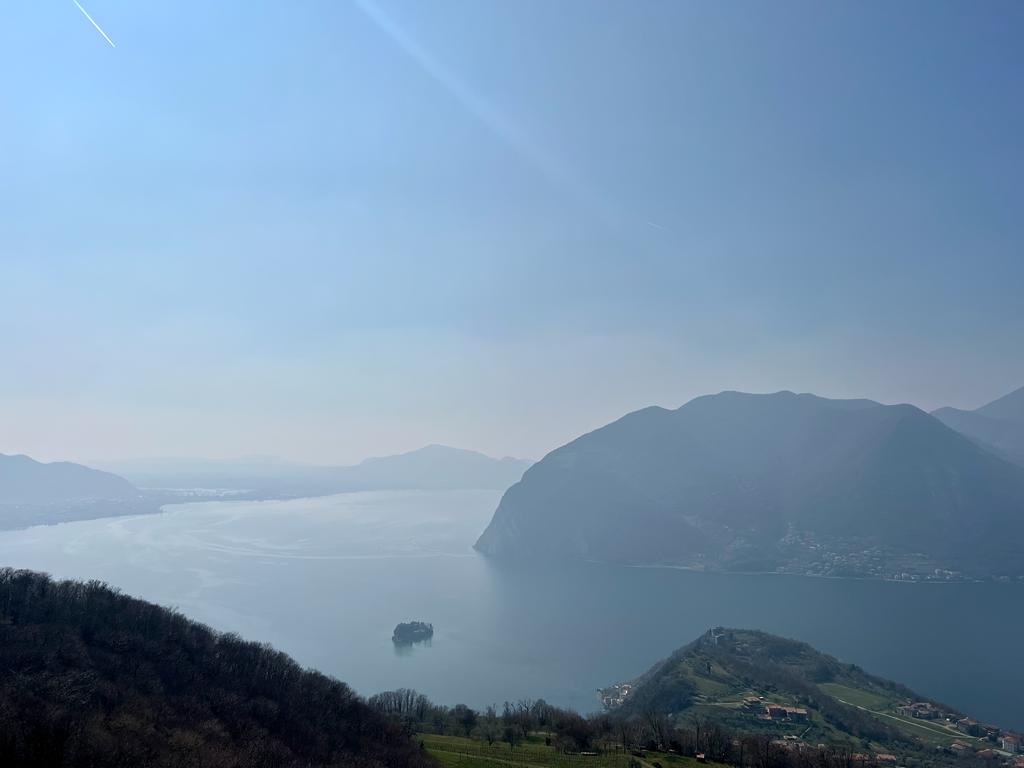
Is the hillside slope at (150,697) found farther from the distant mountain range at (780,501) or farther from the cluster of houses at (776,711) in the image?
the distant mountain range at (780,501)

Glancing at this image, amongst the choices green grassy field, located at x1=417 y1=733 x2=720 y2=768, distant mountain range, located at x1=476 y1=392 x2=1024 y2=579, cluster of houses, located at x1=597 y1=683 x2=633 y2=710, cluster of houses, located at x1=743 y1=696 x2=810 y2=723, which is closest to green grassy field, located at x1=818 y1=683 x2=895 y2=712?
cluster of houses, located at x1=743 y1=696 x2=810 y2=723

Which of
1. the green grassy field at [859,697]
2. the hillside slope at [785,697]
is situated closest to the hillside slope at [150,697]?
the hillside slope at [785,697]

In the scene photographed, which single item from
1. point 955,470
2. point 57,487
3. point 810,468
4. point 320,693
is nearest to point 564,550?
point 810,468

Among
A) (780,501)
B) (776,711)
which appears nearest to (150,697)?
(776,711)

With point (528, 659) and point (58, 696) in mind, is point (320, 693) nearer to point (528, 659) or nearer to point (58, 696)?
point (58, 696)

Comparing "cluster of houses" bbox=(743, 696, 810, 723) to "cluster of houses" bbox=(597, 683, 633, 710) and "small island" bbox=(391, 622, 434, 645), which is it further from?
"small island" bbox=(391, 622, 434, 645)

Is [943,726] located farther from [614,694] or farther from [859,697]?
[614,694]
